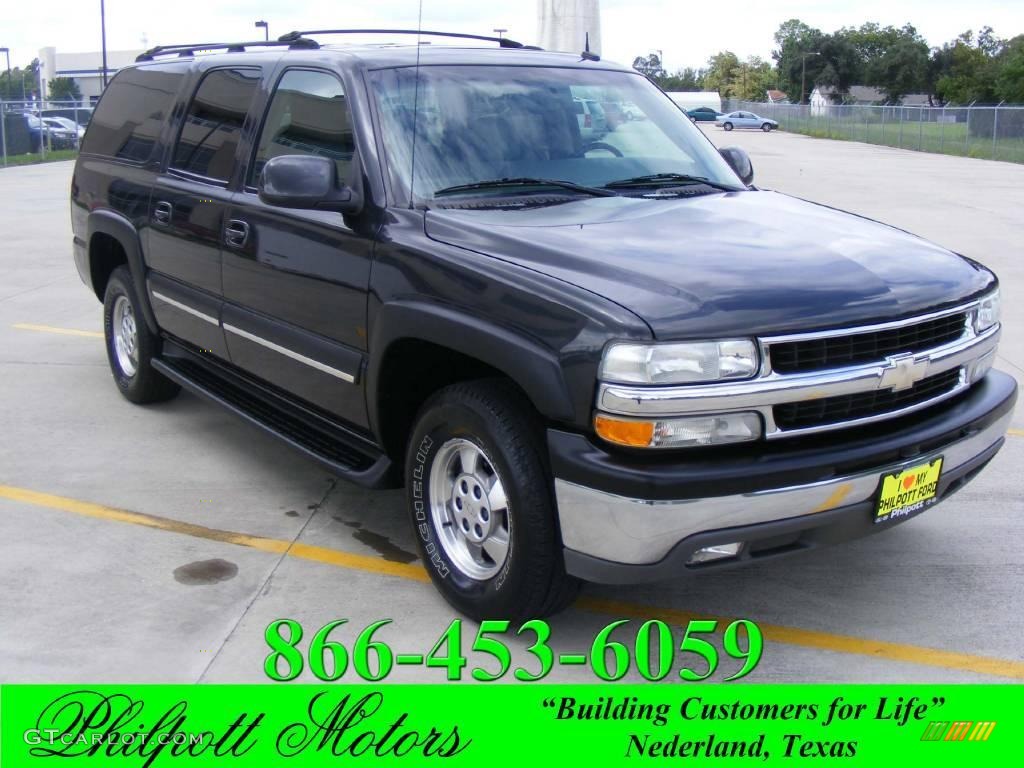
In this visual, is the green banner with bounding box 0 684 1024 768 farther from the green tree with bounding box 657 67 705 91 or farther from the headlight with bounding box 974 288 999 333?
the green tree with bounding box 657 67 705 91

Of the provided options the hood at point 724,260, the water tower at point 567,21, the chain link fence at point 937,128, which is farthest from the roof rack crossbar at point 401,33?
the chain link fence at point 937,128

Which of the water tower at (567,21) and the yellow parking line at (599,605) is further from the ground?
the water tower at (567,21)

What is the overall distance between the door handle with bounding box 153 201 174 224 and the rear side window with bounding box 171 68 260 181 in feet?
0.67

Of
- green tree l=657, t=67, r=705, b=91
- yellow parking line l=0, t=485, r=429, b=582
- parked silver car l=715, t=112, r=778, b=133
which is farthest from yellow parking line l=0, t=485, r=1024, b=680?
green tree l=657, t=67, r=705, b=91

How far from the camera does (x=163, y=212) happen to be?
18.8 ft

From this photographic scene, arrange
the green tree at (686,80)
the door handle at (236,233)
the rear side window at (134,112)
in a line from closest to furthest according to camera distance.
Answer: the door handle at (236,233) → the rear side window at (134,112) → the green tree at (686,80)

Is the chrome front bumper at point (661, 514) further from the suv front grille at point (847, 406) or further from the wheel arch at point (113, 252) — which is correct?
the wheel arch at point (113, 252)

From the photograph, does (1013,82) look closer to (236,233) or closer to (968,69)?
(968,69)

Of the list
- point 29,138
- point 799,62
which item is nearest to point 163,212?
point 29,138

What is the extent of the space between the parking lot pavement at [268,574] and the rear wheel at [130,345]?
137mm

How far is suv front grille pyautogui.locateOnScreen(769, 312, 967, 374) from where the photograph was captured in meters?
3.34

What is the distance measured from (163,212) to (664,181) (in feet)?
8.42

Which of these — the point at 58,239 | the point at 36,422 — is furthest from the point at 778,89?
the point at 36,422

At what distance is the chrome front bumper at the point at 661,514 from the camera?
10.5ft
